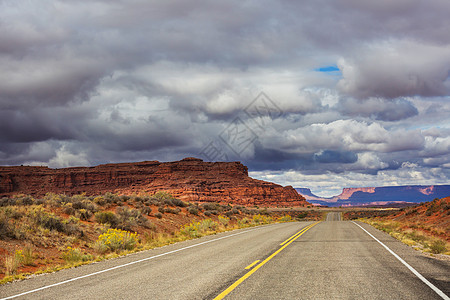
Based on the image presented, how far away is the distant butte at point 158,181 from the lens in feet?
424

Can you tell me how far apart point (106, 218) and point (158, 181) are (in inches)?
4856

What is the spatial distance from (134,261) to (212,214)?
26.2 m

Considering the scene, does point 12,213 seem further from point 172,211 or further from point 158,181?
point 158,181

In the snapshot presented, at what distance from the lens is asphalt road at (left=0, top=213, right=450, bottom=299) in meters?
7.19

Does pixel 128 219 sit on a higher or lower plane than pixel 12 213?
lower

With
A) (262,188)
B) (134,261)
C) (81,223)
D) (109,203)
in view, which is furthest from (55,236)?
(262,188)

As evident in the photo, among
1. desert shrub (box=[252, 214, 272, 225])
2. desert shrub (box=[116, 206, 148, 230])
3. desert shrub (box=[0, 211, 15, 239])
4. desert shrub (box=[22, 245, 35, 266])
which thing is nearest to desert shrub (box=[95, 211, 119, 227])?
desert shrub (box=[116, 206, 148, 230])

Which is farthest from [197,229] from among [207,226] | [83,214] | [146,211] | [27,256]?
[27,256]

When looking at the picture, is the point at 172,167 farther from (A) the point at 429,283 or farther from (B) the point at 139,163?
(A) the point at 429,283

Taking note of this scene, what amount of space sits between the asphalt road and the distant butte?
105m

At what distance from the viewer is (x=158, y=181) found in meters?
143

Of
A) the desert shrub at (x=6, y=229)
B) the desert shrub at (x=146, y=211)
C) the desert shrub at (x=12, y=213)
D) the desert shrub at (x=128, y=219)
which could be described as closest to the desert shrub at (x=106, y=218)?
the desert shrub at (x=128, y=219)

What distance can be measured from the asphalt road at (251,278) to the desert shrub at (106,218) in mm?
9752

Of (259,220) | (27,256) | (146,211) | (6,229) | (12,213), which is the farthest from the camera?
(259,220)
